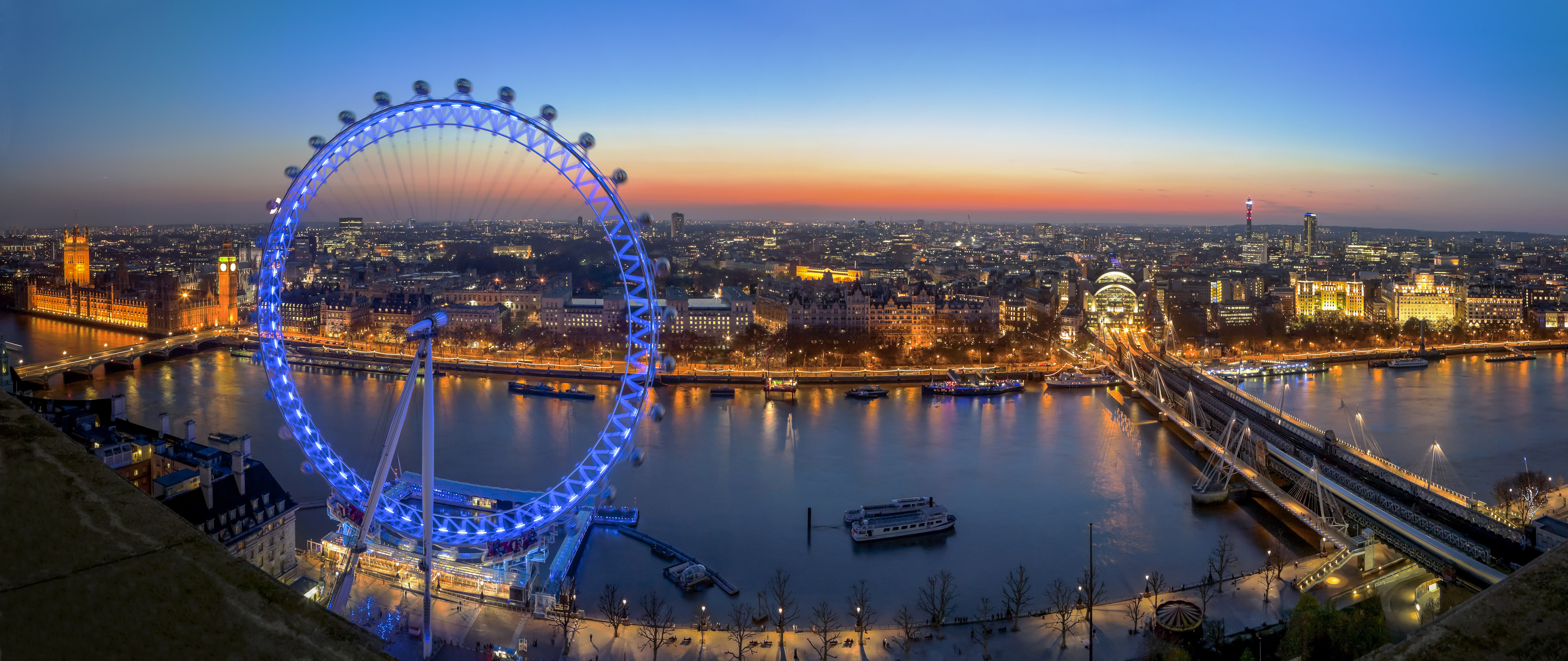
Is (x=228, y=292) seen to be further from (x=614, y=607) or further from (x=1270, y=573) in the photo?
(x=1270, y=573)

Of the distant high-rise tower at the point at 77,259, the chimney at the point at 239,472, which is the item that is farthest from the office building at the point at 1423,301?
the distant high-rise tower at the point at 77,259

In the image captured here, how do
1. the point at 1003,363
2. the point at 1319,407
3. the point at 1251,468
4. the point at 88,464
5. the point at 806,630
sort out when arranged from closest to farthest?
the point at 88,464
the point at 806,630
the point at 1251,468
the point at 1319,407
the point at 1003,363

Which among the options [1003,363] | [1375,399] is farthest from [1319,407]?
[1003,363]

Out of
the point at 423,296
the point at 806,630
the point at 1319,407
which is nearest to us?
the point at 806,630

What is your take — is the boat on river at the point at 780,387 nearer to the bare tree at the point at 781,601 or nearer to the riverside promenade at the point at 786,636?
the bare tree at the point at 781,601

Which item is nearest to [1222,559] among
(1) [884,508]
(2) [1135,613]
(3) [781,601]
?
(2) [1135,613]

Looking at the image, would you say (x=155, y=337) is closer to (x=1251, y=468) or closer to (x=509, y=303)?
(x=509, y=303)
